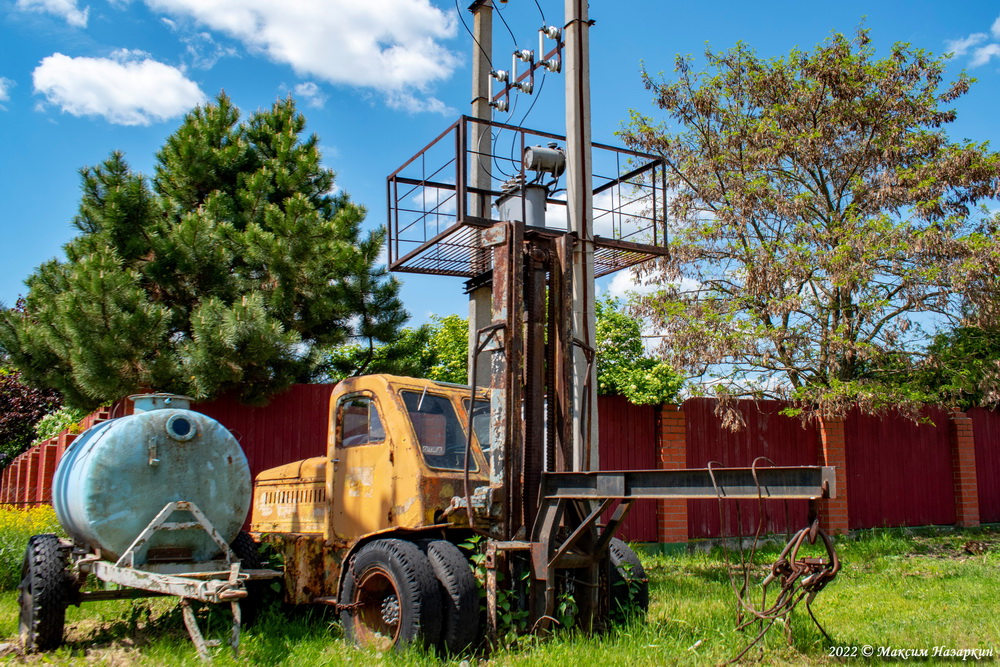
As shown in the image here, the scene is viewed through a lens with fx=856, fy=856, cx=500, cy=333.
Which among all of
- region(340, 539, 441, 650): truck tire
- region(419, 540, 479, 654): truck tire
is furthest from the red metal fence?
region(419, 540, 479, 654): truck tire

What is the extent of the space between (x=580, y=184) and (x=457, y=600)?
15.7ft

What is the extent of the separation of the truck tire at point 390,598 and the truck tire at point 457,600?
55 millimetres

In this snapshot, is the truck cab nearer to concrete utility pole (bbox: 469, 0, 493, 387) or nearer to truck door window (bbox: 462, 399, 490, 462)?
truck door window (bbox: 462, 399, 490, 462)

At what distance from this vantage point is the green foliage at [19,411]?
18.5 metres

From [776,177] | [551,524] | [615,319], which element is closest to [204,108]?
[615,319]

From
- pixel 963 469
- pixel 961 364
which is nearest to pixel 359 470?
pixel 961 364

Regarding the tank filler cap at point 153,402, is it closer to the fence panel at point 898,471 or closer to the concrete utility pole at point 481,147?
the concrete utility pole at point 481,147

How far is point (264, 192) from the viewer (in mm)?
12930

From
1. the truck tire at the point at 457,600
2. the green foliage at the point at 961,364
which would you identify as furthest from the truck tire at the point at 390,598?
the green foliage at the point at 961,364

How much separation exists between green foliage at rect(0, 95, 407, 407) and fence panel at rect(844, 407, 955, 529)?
27.6 feet

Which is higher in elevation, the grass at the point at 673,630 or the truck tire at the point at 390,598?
the truck tire at the point at 390,598

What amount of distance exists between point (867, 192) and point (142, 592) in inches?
477

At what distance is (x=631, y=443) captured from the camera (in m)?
12.5

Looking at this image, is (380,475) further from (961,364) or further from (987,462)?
(987,462)
